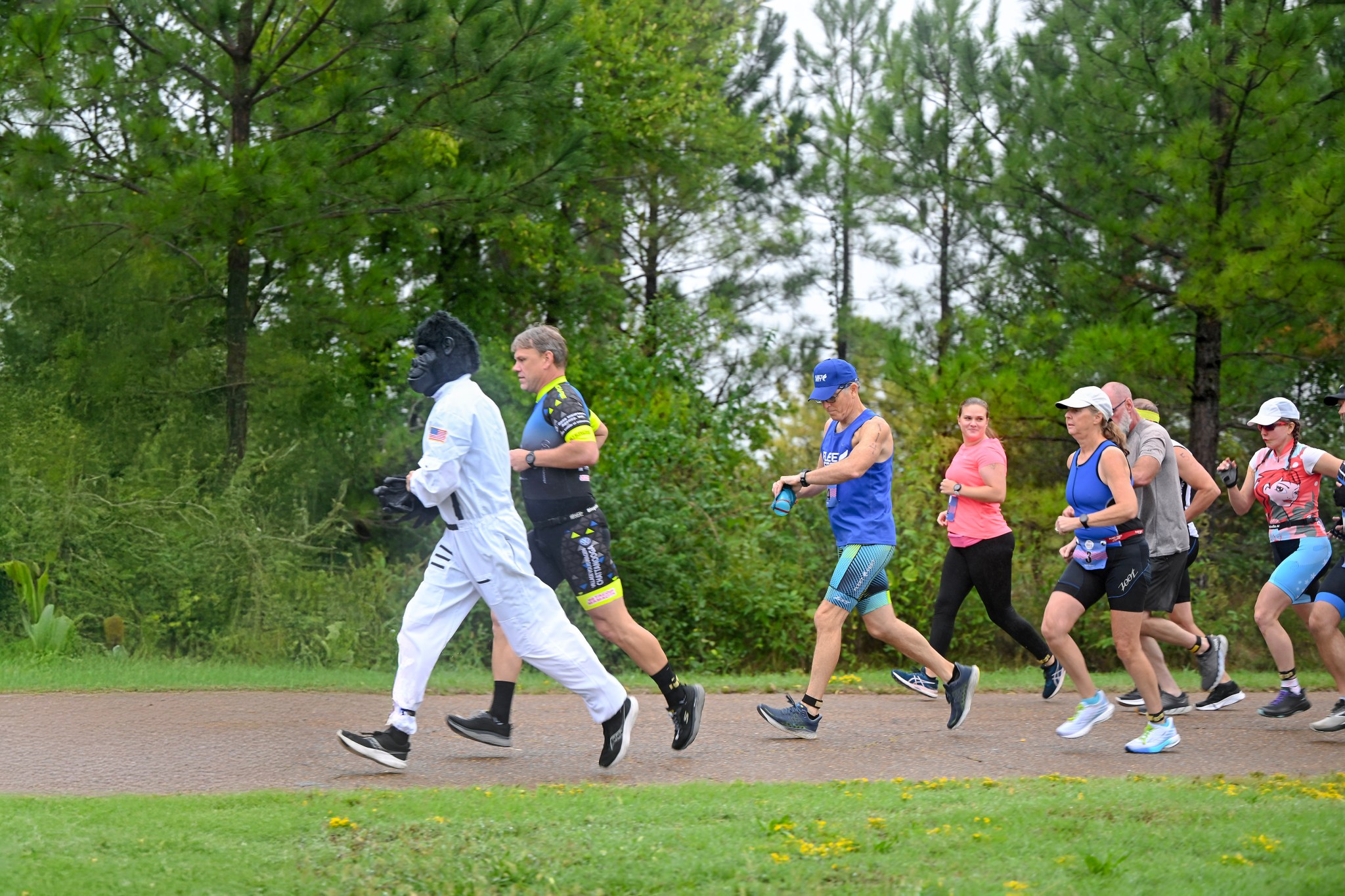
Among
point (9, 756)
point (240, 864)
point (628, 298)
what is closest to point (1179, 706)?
point (240, 864)

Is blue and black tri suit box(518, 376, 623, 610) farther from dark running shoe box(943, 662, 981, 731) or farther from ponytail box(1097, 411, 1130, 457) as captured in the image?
ponytail box(1097, 411, 1130, 457)

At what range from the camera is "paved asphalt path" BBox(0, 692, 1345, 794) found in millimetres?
6078

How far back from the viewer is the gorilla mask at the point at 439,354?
20.2ft

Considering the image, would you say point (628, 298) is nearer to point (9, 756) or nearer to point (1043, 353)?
point (1043, 353)

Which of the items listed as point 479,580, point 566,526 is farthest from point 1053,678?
point 479,580

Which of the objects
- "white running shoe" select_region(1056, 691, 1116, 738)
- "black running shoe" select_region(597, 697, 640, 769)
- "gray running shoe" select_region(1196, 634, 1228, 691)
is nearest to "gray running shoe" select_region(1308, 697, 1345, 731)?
"gray running shoe" select_region(1196, 634, 1228, 691)

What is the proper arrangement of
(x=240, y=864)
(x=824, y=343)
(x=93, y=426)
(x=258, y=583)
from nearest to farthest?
(x=240, y=864)
(x=258, y=583)
(x=93, y=426)
(x=824, y=343)

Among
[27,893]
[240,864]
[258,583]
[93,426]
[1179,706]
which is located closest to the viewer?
[27,893]

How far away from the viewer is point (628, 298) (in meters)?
27.4

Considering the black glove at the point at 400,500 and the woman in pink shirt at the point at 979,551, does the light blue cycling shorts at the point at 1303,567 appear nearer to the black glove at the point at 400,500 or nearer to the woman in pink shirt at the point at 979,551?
the woman in pink shirt at the point at 979,551

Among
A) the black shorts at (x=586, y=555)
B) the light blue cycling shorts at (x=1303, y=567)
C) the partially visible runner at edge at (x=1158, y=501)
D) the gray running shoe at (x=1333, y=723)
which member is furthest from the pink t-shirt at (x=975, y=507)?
the black shorts at (x=586, y=555)

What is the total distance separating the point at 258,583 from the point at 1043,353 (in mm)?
10076

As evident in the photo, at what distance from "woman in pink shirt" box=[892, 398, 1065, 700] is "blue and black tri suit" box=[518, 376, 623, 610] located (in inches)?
105

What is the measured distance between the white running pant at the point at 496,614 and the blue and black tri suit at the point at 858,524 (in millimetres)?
1629
